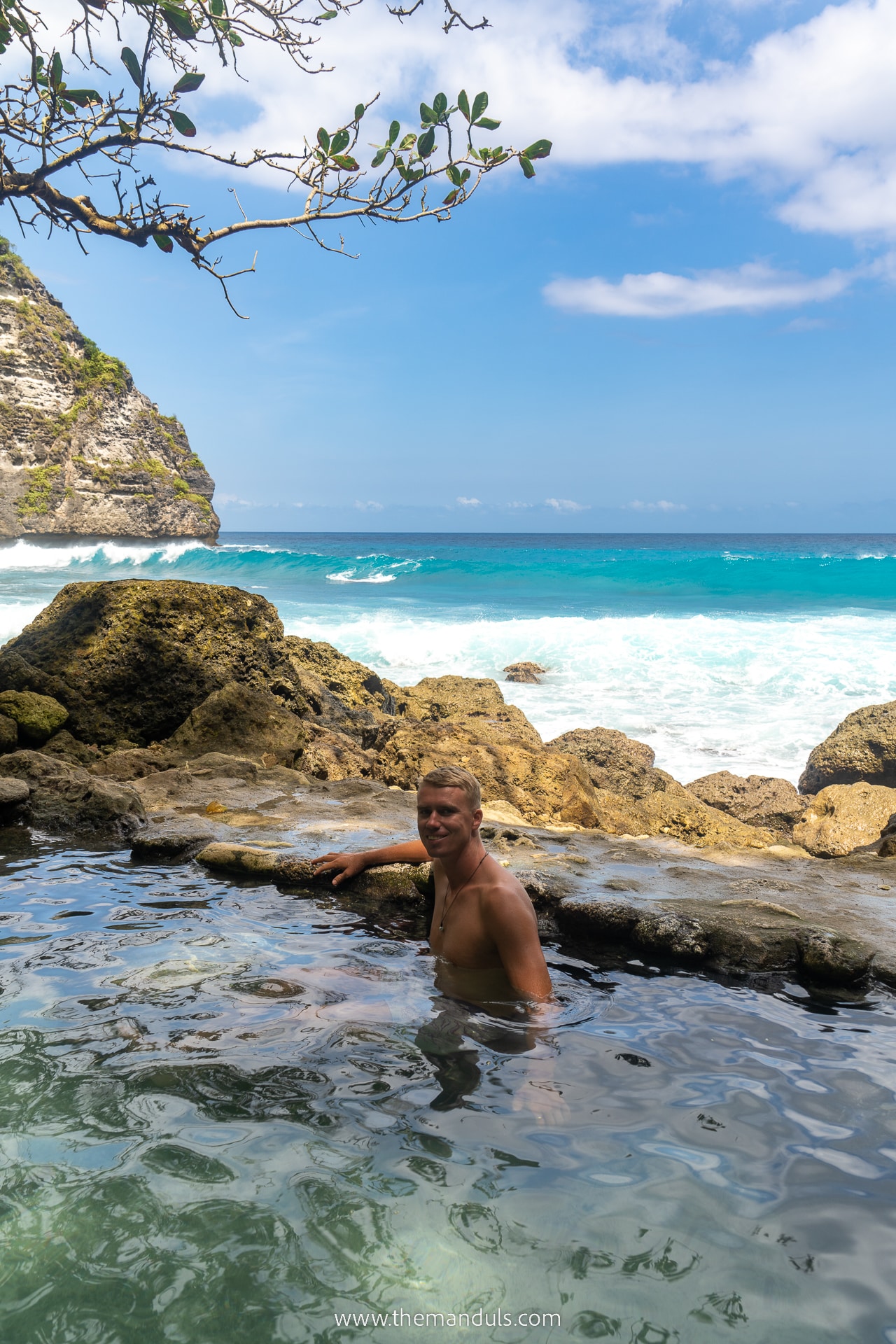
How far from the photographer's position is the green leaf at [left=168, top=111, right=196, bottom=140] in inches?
136

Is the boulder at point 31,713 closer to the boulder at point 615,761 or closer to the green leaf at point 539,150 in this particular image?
the boulder at point 615,761

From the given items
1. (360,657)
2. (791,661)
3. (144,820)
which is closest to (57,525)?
(360,657)

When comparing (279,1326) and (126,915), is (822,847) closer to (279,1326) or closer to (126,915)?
(126,915)

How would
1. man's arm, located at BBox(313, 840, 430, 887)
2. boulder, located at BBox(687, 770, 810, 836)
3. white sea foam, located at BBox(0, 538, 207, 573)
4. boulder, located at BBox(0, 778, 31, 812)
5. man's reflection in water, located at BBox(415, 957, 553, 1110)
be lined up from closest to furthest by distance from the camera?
man's reflection in water, located at BBox(415, 957, 553, 1110)
man's arm, located at BBox(313, 840, 430, 887)
boulder, located at BBox(0, 778, 31, 812)
boulder, located at BBox(687, 770, 810, 836)
white sea foam, located at BBox(0, 538, 207, 573)

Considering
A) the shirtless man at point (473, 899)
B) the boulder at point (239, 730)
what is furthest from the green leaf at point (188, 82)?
the boulder at point (239, 730)

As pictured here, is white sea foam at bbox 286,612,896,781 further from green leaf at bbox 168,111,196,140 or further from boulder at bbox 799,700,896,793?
green leaf at bbox 168,111,196,140

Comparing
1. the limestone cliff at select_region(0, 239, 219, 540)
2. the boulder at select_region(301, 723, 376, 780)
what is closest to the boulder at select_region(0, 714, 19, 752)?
the boulder at select_region(301, 723, 376, 780)

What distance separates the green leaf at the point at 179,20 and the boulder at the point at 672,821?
6.21 meters

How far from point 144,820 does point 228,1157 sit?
3.66 metres

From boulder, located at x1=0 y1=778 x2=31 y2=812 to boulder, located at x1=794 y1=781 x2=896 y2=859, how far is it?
6403 millimetres

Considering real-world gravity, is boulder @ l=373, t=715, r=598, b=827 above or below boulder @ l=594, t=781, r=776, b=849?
above

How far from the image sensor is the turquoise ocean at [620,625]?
15.2 metres

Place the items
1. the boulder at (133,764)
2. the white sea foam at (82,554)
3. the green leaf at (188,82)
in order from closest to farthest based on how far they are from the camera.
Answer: the green leaf at (188,82) → the boulder at (133,764) → the white sea foam at (82,554)

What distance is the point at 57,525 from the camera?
41844 mm
